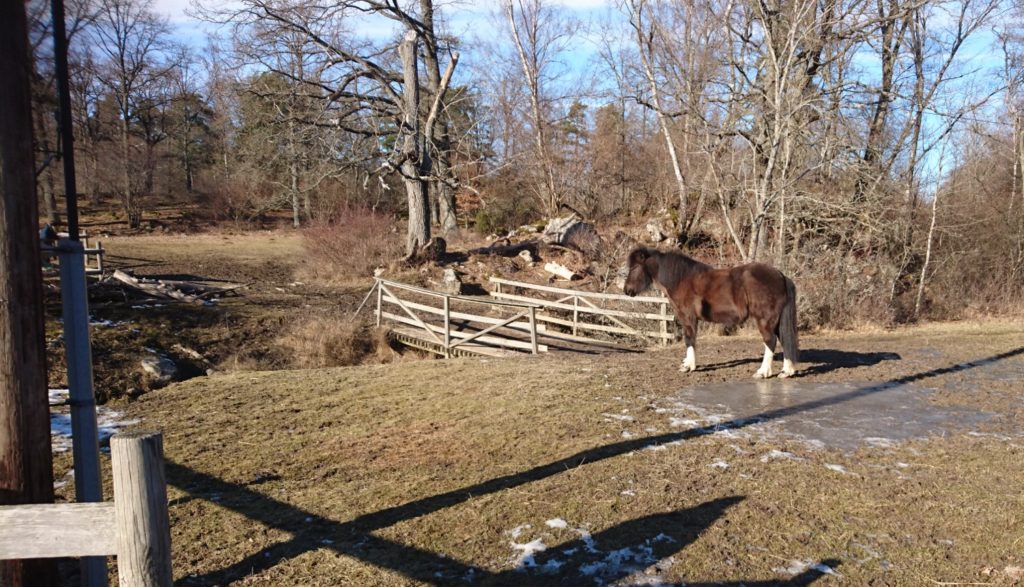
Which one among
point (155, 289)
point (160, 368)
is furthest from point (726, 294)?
point (155, 289)

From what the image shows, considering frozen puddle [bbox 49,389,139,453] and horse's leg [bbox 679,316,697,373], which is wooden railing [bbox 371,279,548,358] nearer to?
horse's leg [bbox 679,316,697,373]

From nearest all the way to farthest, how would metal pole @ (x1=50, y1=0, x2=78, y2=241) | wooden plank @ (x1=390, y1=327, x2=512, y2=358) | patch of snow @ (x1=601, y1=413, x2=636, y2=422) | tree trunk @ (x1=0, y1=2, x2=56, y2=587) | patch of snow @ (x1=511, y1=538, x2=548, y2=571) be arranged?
tree trunk @ (x1=0, y1=2, x2=56, y2=587) → metal pole @ (x1=50, y1=0, x2=78, y2=241) → patch of snow @ (x1=511, y1=538, x2=548, y2=571) → patch of snow @ (x1=601, y1=413, x2=636, y2=422) → wooden plank @ (x1=390, y1=327, x2=512, y2=358)

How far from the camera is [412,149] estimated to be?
885 inches

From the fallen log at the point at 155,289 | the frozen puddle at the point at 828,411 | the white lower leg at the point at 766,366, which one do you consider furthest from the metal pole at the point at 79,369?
the fallen log at the point at 155,289

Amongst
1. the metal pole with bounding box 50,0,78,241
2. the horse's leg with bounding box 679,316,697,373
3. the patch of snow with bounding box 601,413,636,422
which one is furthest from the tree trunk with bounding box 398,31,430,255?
the metal pole with bounding box 50,0,78,241

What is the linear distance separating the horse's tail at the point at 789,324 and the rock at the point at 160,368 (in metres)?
9.62

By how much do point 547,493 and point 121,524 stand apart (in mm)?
3158

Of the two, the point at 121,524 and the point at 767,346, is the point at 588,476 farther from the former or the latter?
the point at 767,346

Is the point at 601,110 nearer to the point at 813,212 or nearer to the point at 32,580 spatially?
the point at 813,212

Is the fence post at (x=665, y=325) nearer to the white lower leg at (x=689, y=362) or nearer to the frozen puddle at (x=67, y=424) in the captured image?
the white lower leg at (x=689, y=362)

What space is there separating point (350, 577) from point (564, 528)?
4.67 ft

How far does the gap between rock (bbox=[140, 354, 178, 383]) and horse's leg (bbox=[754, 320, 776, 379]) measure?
934 centimetres

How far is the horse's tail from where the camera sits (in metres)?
8.39

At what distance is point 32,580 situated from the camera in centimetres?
323
